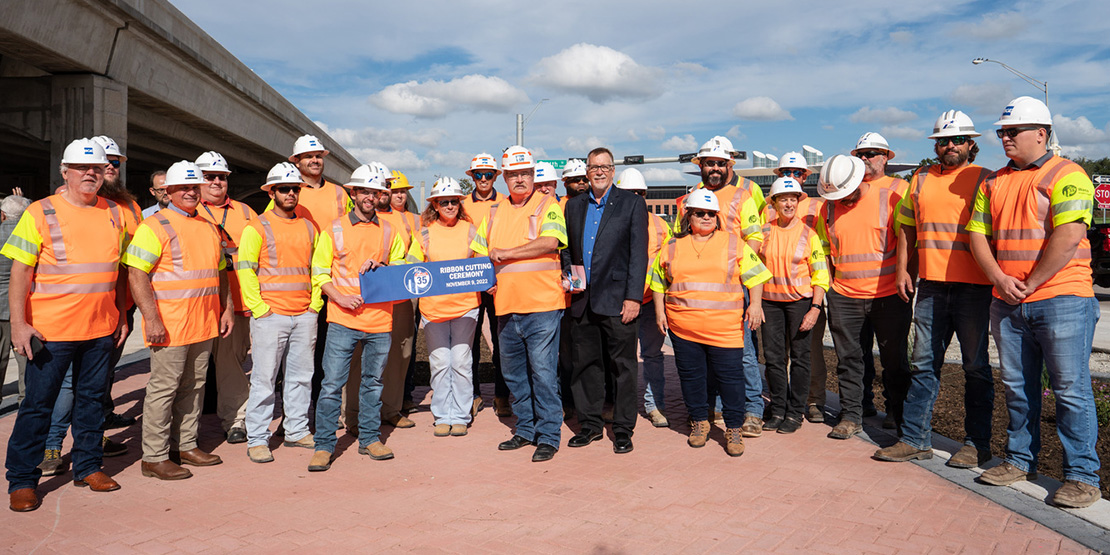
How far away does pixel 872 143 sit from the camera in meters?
5.96

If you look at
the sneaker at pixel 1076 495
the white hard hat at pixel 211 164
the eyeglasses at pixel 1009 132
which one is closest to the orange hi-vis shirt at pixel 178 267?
the white hard hat at pixel 211 164

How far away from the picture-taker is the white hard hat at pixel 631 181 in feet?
21.7

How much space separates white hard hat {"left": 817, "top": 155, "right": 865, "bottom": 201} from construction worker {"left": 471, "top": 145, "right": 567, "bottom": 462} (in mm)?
2198

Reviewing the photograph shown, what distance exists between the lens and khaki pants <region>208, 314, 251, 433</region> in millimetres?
5906

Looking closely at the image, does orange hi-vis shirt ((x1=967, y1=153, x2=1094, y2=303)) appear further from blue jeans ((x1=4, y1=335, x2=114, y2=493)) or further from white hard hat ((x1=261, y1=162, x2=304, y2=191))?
blue jeans ((x1=4, y1=335, x2=114, y2=493))

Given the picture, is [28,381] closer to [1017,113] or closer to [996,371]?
[1017,113]

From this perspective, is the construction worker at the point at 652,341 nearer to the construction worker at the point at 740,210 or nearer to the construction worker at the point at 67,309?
the construction worker at the point at 740,210

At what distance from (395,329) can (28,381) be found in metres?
2.68

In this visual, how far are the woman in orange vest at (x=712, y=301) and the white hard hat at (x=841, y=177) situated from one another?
36.6 inches

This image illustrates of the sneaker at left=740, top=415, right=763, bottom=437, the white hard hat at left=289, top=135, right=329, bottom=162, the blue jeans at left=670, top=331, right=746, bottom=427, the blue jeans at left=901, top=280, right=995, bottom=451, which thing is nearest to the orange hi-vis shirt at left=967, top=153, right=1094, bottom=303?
the blue jeans at left=901, top=280, right=995, bottom=451

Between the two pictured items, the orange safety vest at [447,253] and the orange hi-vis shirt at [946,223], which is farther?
the orange safety vest at [447,253]

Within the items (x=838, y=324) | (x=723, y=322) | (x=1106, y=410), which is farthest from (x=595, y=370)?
(x=1106, y=410)

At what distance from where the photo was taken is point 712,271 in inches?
211

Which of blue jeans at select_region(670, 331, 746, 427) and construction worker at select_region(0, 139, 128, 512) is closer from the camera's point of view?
construction worker at select_region(0, 139, 128, 512)
